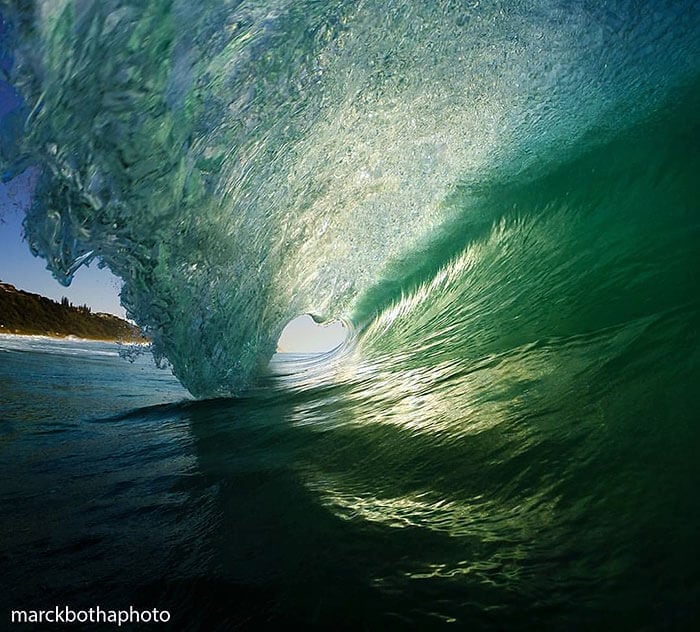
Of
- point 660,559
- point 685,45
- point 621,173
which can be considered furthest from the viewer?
point 621,173

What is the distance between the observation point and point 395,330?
9047mm

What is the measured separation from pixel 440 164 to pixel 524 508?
7.22 meters

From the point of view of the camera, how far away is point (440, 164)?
796 centimetres

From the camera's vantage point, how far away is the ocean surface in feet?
4.76

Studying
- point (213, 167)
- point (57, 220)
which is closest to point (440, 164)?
point (213, 167)

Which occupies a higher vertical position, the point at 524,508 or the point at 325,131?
the point at 325,131

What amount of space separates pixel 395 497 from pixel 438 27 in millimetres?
5100

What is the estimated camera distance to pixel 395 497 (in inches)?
78.0

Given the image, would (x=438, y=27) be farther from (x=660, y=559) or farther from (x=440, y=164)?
(x=660, y=559)

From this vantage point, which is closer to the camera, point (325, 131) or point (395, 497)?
point (395, 497)

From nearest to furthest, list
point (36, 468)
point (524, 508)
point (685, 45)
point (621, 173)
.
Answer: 1. point (524, 508)
2. point (36, 468)
3. point (685, 45)
4. point (621, 173)

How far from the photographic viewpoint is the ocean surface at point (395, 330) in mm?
1450

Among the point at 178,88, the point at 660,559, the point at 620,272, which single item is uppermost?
the point at 178,88

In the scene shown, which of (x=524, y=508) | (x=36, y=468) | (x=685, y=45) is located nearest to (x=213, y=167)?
(x=36, y=468)
